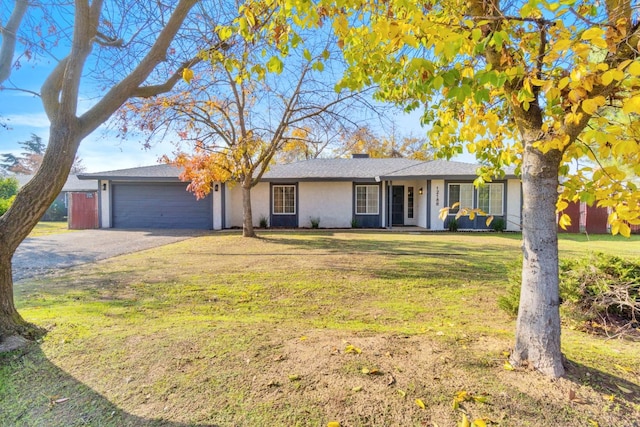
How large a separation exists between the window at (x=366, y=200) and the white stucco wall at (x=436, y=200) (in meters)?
2.82

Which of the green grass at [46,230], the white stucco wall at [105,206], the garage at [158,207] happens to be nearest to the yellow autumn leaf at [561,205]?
the garage at [158,207]

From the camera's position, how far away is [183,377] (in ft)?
8.31

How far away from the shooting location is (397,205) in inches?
715

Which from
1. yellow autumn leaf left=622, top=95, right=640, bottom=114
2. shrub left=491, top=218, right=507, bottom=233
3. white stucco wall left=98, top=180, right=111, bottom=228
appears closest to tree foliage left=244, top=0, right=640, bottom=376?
yellow autumn leaf left=622, top=95, right=640, bottom=114

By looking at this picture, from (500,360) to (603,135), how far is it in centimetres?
195

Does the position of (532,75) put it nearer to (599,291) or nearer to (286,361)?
(286,361)

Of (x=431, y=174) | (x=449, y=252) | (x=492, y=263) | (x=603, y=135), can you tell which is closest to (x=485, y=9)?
(x=603, y=135)

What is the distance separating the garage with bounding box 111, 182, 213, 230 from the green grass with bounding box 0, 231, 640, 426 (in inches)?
439

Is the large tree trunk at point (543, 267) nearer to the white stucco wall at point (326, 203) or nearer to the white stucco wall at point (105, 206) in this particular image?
the white stucco wall at point (326, 203)

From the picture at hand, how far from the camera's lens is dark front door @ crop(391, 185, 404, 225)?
18.0 meters

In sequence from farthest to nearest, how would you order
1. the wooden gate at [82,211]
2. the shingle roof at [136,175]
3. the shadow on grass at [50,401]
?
the wooden gate at [82,211] → the shingle roof at [136,175] → the shadow on grass at [50,401]

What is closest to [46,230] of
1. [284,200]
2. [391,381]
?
[284,200]

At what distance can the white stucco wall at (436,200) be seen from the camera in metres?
15.9

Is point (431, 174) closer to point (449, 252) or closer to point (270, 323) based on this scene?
point (449, 252)
